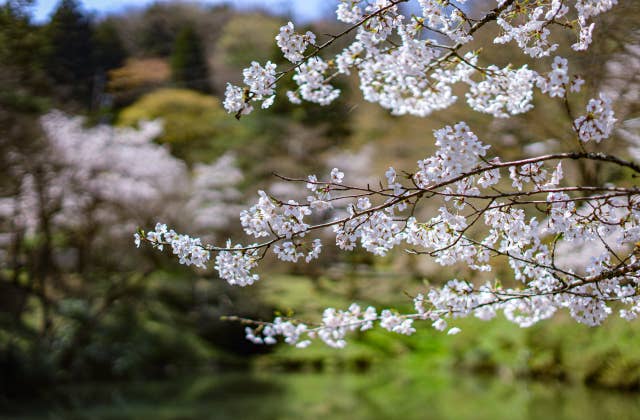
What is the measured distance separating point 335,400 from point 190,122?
23.5ft

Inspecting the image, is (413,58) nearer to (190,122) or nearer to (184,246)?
(184,246)

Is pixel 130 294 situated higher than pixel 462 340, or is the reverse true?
pixel 130 294

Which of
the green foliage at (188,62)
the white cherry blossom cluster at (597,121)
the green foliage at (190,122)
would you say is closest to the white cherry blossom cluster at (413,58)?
the white cherry blossom cluster at (597,121)

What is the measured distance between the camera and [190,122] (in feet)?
41.4

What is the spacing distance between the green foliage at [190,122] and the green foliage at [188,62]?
304 millimetres

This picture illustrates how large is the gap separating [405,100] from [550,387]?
20.8ft

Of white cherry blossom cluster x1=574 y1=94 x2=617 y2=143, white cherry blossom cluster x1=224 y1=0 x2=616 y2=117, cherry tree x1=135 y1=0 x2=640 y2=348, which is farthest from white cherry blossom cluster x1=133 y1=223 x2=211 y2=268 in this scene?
white cherry blossom cluster x1=574 y1=94 x2=617 y2=143

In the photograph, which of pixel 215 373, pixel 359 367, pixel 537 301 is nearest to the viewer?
pixel 537 301

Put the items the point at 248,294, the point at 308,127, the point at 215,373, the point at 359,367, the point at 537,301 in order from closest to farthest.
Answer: the point at 537,301
the point at 215,373
the point at 359,367
the point at 248,294
the point at 308,127

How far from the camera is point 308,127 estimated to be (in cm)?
1198

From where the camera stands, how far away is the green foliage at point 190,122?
11.5 metres

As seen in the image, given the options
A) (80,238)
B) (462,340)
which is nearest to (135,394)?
(80,238)

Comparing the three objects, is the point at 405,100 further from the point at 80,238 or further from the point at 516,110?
the point at 80,238

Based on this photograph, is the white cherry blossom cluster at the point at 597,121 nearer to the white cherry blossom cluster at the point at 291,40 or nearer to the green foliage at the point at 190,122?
the white cherry blossom cluster at the point at 291,40
